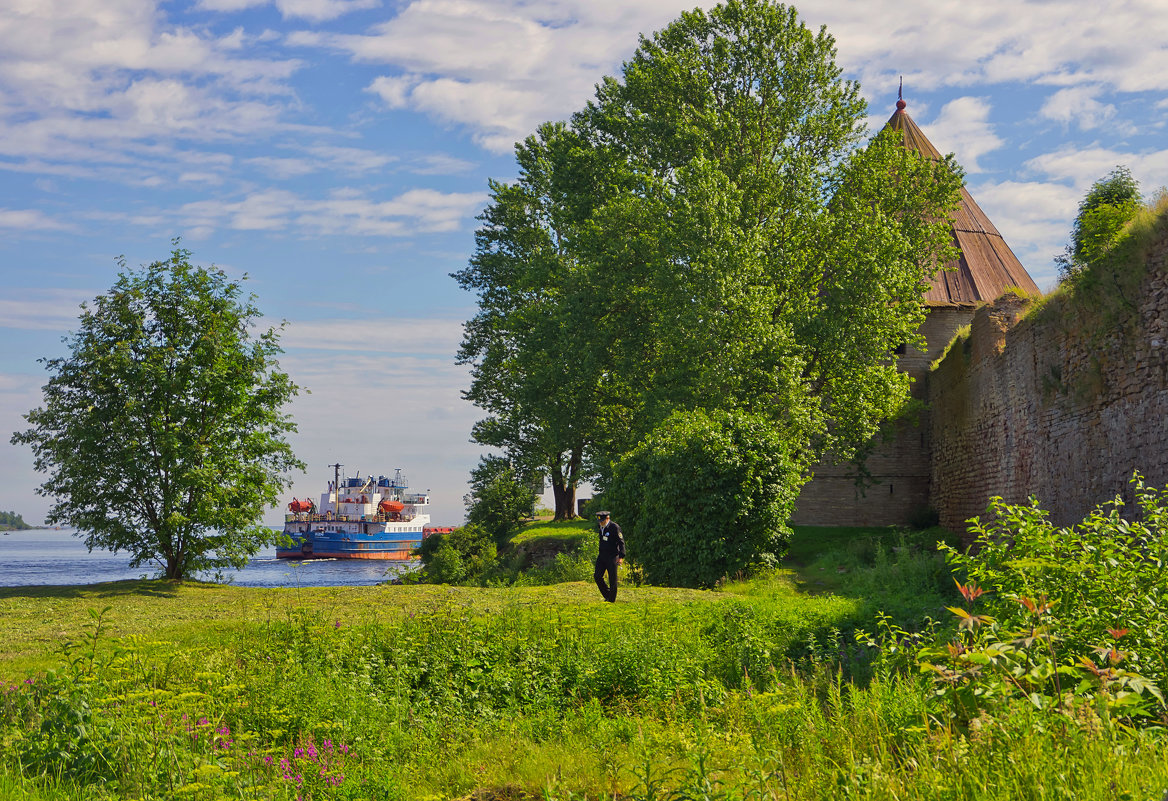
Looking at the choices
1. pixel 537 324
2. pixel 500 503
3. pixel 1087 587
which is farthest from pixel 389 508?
pixel 1087 587

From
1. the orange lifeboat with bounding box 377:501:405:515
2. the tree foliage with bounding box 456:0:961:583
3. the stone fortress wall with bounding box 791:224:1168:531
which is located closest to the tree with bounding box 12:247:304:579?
the tree foliage with bounding box 456:0:961:583

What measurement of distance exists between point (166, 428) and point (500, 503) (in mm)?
24320

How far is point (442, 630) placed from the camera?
432 inches

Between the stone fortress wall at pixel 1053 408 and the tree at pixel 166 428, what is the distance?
17.0 meters

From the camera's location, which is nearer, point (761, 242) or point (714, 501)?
point (714, 501)

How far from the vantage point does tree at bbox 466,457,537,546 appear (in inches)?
1687

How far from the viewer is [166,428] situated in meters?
20.2

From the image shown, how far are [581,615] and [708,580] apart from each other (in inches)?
298

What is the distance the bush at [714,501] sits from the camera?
19562 millimetres

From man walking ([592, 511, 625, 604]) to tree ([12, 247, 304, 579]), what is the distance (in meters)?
9.34

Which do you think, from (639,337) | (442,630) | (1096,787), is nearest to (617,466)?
(639,337)

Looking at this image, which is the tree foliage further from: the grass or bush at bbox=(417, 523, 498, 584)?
the grass

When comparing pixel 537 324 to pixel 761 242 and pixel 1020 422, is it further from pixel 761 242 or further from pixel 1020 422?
pixel 1020 422

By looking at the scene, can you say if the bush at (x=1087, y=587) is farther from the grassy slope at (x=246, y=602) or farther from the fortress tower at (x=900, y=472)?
the fortress tower at (x=900, y=472)
